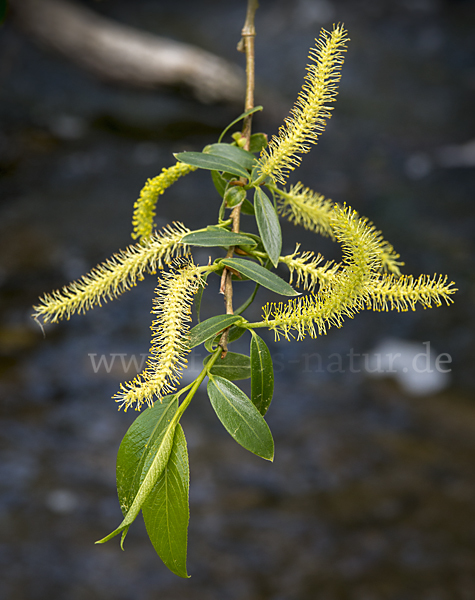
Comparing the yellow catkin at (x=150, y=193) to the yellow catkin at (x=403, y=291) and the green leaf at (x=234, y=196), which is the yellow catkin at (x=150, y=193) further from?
the yellow catkin at (x=403, y=291)

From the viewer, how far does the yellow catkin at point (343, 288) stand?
1.94 ft

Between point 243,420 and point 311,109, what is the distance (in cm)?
42

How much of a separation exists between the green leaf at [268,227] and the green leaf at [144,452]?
24 centimetres

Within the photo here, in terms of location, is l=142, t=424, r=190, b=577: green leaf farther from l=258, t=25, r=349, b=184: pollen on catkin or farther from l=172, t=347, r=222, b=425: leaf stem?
l=258, t=25, r=349, b=184: pollen on catkin

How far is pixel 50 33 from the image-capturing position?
18.7 feet

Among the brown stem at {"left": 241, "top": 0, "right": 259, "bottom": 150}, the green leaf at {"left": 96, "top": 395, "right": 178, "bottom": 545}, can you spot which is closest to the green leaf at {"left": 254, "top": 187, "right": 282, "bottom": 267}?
the brown stem at {"left": 241, "top": 0, "right": 259, "bottom": 150}

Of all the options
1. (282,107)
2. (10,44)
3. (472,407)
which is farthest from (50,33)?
(472,407)

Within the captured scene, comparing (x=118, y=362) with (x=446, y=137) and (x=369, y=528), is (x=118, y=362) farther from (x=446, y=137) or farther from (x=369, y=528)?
(x=446, y=137)

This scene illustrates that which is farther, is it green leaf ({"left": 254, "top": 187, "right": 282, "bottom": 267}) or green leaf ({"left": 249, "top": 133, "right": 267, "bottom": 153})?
green leaf ({"left": 249, "top": 133, "right": 267, "bottom": 153})

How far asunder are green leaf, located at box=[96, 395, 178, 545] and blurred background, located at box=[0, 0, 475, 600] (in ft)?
7.39

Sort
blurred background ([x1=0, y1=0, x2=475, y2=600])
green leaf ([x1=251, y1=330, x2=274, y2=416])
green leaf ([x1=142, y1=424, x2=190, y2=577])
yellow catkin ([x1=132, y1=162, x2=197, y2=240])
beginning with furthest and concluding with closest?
blurred background ([x1=0, y1=0, x2=475, y2=600]) → yellow catkin ([x1=132, y1=162, x2=197, y2=240]) → green leaf ([x1=251, y1=330, x2=274, y2=416]) → green leaf ([x1=142, y1=424, x2=190, y2=577])

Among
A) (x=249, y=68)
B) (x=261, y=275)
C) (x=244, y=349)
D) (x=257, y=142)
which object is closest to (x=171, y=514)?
(x=261, y=275)

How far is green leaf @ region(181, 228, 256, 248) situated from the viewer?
0.66 m

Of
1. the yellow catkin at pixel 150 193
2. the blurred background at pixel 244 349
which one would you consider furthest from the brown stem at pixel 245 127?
the blurred background at pixel 244 349
